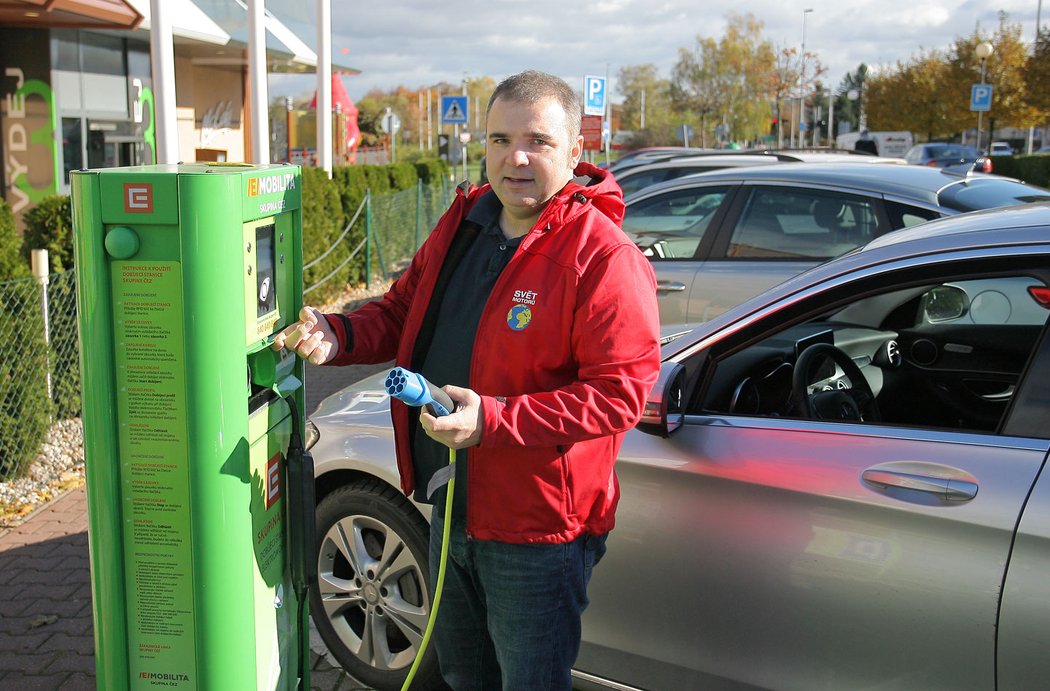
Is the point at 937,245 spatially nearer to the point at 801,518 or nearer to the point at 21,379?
the point at 801,518

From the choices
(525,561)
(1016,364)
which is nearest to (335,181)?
(1016,364)

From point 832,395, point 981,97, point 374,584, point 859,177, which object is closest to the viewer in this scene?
point 832,395

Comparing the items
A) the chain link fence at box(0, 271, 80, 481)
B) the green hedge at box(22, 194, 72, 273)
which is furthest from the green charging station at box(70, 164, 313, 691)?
the green hedge at box(22, 194, 72, 273)

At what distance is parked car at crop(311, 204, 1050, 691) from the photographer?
246 centimetres

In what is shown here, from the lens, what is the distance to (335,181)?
1288 cm

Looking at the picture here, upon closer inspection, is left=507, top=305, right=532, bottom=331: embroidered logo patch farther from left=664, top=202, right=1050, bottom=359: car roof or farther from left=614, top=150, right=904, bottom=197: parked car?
left=614, top=150, right=904, bottom=197: parked car

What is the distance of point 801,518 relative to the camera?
8.91 ft

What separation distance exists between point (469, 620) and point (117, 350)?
1.09 m

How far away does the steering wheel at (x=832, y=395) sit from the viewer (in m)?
3.25


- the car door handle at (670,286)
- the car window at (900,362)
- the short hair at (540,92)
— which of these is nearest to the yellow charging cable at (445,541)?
the short hair at (540,92)

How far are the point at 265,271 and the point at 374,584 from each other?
4.68 ft

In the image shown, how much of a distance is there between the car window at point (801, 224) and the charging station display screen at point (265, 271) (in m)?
4.30

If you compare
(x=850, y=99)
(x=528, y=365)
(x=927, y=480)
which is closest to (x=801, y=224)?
(x=927, y=480)

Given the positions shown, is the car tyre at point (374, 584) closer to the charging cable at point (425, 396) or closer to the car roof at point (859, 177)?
the charging cable at point (425, 396)
